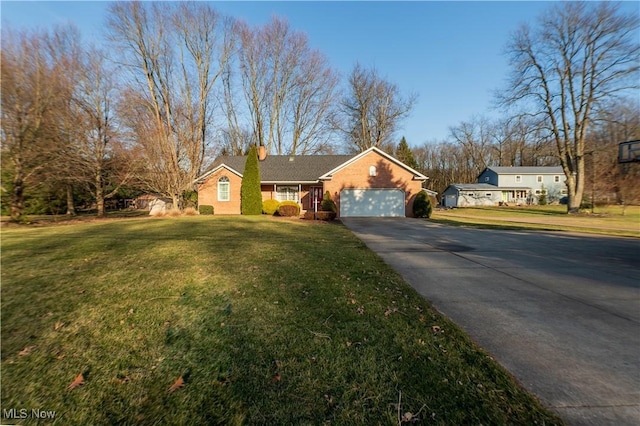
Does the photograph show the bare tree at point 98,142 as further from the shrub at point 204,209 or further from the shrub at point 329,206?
the shrub at point 329,206

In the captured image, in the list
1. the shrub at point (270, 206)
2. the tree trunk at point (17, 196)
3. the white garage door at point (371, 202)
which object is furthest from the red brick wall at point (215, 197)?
the tree trunk at point (17, 196)

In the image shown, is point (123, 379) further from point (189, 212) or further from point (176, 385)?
point (189, 212)

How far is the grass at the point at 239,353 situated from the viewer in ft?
6.81

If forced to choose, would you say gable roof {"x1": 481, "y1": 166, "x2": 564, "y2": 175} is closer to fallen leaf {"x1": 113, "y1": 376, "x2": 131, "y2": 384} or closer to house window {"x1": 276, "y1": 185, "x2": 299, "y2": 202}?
house window {"x1": 276, "y1": 185, "x2": 299, "y2": 202}

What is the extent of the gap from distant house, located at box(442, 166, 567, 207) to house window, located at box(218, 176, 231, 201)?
38.5m

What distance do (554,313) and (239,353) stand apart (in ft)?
13.9

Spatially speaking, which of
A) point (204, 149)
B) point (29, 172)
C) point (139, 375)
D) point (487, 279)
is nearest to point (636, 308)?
point (487, 279)

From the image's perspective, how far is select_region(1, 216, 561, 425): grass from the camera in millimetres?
2076

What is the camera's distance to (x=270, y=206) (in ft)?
74.2

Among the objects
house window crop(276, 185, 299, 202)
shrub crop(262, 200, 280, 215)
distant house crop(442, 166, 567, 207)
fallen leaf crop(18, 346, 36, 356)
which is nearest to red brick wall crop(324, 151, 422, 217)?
house window crop(276, 185, 299, 202)

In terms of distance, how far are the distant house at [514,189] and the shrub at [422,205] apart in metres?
30.0

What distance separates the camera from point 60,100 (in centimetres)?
1498

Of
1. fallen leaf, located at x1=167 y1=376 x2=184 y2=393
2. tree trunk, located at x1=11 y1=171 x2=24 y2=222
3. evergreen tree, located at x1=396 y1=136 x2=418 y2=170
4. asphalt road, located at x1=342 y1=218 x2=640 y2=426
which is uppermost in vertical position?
evergreen tree, located at x1=396 y1=136 x2=418 y2=170

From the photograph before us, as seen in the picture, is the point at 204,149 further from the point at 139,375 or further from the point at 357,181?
the point at 139,375
